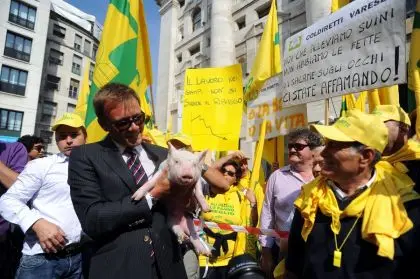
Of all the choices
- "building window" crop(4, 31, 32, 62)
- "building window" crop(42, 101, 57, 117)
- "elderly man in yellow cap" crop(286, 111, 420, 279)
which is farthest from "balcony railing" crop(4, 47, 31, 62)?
"elderly man in yellow cap" crop(286, 111, 420, 279)

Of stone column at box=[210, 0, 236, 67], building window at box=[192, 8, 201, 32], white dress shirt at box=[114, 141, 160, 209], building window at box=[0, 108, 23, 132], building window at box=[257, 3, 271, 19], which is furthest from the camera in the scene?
building window at box=[0, 108, 23, 132]

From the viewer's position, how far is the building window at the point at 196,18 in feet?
73.4

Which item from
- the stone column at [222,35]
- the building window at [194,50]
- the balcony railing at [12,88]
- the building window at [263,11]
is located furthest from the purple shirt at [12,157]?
the balcony railing at [12,88]

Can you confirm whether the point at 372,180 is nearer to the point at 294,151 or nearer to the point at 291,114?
the point at 294,151

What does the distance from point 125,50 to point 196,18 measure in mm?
19302

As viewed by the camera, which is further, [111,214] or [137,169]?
[137,169]

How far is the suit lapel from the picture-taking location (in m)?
1.76

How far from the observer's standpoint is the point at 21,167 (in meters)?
3.38

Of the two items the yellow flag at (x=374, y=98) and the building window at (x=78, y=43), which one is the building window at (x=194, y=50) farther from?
the building window at (x=78, y=43)

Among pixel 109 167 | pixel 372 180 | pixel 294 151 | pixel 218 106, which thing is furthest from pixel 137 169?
pixel 218 106

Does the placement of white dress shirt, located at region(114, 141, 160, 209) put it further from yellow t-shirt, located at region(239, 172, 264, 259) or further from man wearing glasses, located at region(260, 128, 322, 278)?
yellow t-shirt, located at region(239, 172, 264, 259)

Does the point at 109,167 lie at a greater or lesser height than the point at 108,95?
lesser

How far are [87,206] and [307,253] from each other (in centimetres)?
124

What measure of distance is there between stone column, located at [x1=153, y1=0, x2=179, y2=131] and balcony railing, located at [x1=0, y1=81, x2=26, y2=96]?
14.3 metres
